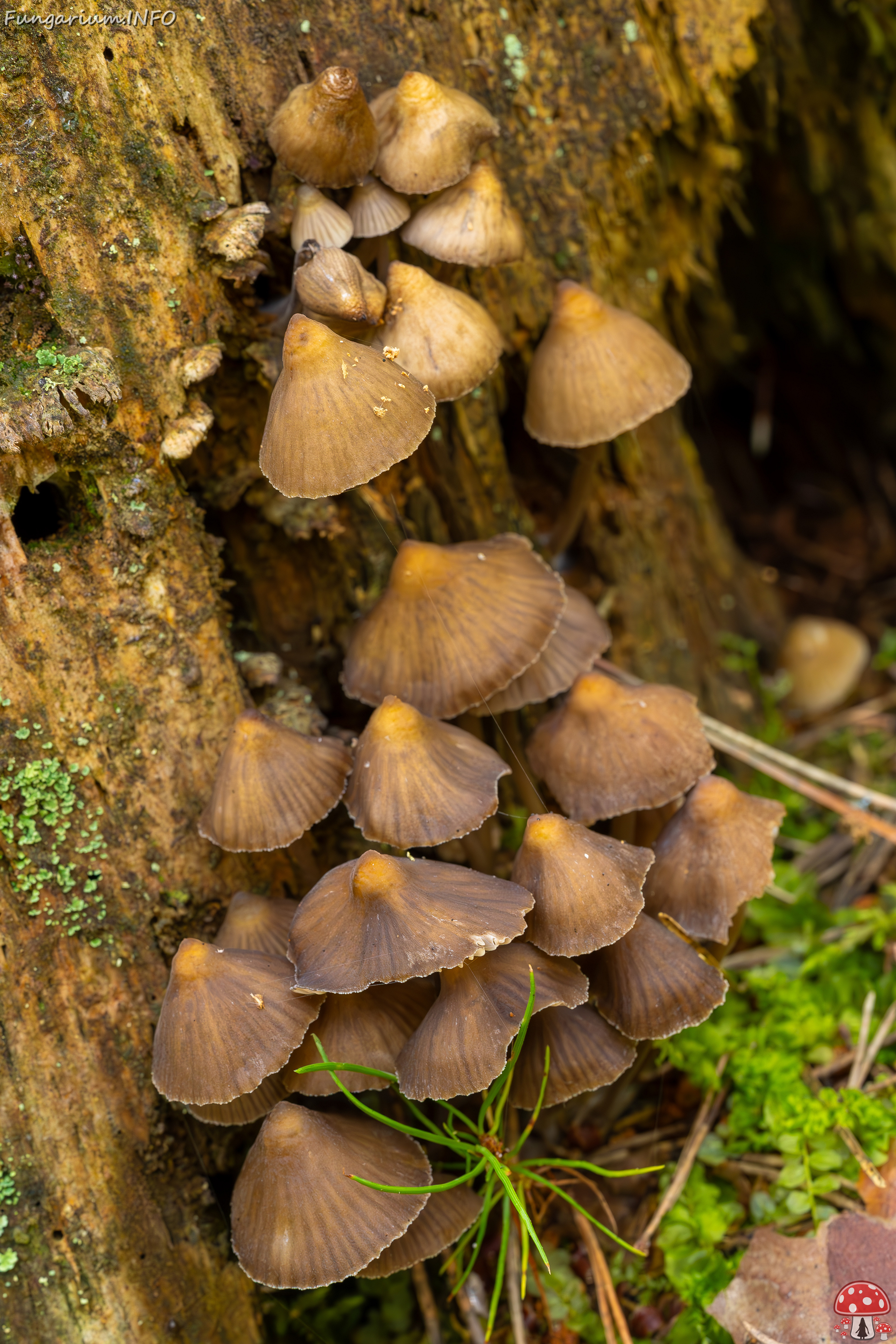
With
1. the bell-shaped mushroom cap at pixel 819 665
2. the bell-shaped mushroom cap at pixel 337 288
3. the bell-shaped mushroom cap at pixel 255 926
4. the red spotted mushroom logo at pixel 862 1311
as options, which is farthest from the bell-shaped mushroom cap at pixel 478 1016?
the bell-shaped mushroom cap at pixel 819 665

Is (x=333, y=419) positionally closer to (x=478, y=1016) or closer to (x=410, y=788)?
(x=410, y=788)

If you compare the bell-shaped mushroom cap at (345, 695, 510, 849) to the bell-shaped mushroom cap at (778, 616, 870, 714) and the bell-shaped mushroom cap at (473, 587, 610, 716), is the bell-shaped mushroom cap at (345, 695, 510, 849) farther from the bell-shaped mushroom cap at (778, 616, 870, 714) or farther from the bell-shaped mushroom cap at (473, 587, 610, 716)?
the bell-shaped mushroom cap at (778, 616, 870, 714)

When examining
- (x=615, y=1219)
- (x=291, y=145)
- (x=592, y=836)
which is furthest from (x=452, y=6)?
(x=615, y=1219)

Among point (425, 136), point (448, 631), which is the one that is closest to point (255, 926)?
point (448, 631)

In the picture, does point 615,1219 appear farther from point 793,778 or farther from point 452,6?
point 452,6

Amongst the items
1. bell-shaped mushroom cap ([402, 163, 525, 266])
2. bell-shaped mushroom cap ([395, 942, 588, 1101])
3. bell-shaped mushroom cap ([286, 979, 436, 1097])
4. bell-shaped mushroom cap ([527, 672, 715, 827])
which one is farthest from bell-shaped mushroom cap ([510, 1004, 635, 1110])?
bell-shaped mushroom cap ([402, 163, 525, 266])
